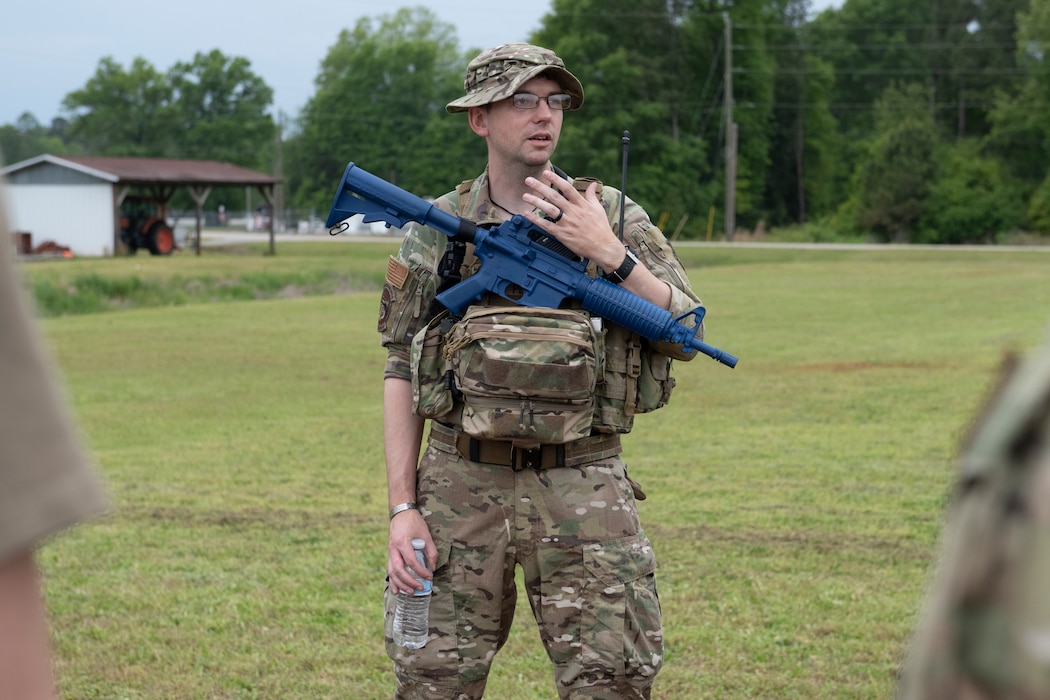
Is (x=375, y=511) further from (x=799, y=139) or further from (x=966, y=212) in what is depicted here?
(x=799, y=139)

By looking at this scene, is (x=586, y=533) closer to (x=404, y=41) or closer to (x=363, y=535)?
(x=363, y=535)

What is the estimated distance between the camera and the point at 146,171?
44.8 m

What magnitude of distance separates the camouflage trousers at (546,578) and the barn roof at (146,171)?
4210cm

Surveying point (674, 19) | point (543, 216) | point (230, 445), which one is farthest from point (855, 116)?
point (543, 216)

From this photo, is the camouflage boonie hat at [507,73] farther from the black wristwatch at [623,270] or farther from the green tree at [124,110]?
the green tree at [124,110]

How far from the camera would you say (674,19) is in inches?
2606

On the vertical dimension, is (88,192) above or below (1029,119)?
below

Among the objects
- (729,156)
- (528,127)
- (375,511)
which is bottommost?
(375,511)

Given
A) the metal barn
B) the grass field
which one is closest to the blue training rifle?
the grass field

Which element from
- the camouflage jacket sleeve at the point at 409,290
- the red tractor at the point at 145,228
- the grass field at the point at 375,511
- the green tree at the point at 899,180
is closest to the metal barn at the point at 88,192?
the red tractor at the point at 145,228

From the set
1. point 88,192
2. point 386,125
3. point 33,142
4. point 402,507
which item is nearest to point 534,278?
point 402,507

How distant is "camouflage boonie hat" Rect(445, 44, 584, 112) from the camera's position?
11.0ft

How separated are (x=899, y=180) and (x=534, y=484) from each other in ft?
188

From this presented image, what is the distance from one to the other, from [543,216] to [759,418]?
8595 mm
